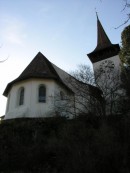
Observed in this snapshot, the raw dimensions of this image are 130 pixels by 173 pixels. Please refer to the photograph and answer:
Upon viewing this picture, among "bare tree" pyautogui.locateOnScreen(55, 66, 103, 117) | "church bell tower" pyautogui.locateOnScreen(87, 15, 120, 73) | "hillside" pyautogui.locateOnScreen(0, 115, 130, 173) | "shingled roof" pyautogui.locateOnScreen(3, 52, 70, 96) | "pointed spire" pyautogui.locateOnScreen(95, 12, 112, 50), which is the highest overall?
"pointed spire" pyautogui.locateOnScreen(95, 12, 112, 50)

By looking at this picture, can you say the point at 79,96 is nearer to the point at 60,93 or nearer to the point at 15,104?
the point at 60,93

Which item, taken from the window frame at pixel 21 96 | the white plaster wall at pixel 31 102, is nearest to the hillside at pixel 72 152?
the white plaster wall at pixel 31 102

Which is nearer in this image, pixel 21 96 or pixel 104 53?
pixel 21 96

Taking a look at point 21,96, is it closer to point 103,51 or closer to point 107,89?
point 107,89

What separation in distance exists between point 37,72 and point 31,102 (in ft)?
10.3

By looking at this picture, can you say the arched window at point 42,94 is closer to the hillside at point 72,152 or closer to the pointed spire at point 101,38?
the hillside at point 72,152

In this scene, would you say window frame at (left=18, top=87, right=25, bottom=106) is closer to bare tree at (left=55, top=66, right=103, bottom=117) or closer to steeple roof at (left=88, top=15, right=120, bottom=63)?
bare tree at (left=55, top=66, right=103, bottom=117)

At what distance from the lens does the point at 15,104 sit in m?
20.3

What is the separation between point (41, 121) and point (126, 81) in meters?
7.34

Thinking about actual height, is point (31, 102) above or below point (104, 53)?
below

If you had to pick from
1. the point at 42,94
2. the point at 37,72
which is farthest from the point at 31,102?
the point at 37,72

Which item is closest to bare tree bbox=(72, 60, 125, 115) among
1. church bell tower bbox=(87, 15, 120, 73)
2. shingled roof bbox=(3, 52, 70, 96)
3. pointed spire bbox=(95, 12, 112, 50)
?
shingled roof bbox=(3, 52, 70, 96)

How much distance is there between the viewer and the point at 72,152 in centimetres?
974

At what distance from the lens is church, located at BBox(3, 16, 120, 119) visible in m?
18.8
